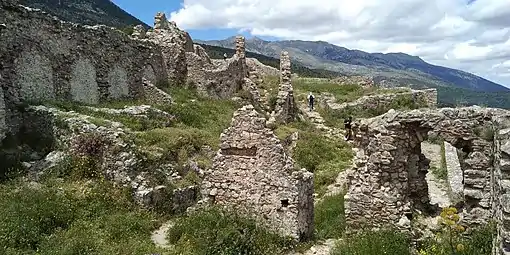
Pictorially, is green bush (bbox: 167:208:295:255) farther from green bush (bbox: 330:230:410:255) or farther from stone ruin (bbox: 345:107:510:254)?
stone ruin (bbox: 345:107:510:254)

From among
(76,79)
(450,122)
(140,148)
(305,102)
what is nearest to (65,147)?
(140,148)

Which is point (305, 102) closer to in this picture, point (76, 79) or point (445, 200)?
point (76, 79)

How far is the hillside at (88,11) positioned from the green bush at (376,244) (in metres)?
79.6

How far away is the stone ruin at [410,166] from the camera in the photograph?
10.8m

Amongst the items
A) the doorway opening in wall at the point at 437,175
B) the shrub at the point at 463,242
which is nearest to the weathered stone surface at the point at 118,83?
the doorway opening in wall at the point at 437,175

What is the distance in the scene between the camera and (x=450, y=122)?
11.2 m

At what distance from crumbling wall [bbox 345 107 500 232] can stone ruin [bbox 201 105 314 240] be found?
119cm

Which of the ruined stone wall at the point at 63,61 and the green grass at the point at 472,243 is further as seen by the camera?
the ruined stone wall at the point at 63,61

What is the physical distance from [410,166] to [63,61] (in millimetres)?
12894

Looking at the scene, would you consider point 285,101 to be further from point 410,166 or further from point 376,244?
point 376,244

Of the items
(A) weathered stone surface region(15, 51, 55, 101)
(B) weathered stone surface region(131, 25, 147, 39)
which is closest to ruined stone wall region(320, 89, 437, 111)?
(B) weathered stone surface region(131, 25, 147, 39)

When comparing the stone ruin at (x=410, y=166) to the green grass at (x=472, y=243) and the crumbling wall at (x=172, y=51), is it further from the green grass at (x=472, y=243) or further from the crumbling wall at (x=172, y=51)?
the crumbling wall at (x=172, y=51)

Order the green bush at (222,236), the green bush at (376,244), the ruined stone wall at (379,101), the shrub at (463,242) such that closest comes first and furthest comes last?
the shrub at (463,242), the green bush at (376,244), the green bush at (222,236), the ruined stone wall at (379,101)

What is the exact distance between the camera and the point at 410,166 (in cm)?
1228
